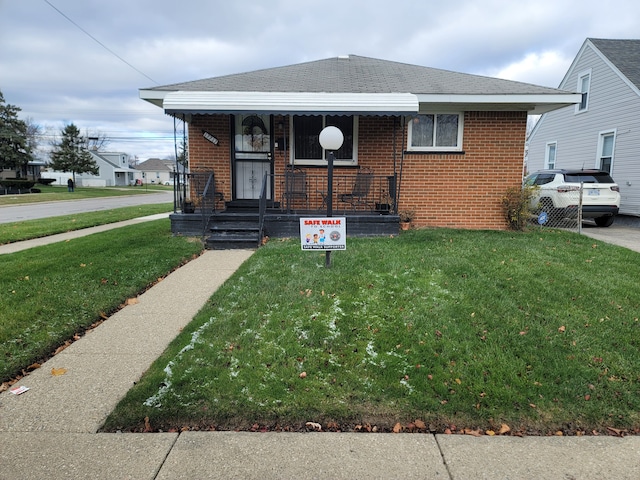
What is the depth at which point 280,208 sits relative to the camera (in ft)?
29.8

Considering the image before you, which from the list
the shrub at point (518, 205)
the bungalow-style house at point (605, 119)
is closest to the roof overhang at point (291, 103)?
the shrub at point (518, 205)

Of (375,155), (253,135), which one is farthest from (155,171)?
(375,155)

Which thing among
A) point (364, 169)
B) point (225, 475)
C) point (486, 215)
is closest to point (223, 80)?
point (364, 169)

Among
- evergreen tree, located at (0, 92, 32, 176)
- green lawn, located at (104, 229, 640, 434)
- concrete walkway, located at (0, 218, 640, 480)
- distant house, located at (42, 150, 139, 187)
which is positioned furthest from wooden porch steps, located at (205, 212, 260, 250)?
distant house, located at (42, 150, 139, 187)

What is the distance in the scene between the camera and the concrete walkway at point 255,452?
7.66 feet

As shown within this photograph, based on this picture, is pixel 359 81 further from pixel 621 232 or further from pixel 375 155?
pixel 621 232

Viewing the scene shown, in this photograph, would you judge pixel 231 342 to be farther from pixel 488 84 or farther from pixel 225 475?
pixel 488 84

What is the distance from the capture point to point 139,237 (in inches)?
344

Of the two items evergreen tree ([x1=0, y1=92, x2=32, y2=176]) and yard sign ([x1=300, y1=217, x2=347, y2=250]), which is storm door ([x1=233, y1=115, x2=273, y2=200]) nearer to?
yard sign ([x1=300, y1=217, x2=347, y2=250])

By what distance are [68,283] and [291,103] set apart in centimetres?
500

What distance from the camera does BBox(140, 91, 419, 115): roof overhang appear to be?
26.2 feet

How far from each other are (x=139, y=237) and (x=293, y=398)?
6895mm

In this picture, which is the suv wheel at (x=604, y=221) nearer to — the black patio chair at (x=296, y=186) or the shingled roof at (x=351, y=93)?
the shingled roof at (x=351, y=93)

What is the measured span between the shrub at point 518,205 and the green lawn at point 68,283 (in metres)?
6.71
